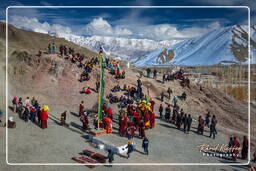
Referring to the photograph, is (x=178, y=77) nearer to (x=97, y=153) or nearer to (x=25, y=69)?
(x=25, y=69)

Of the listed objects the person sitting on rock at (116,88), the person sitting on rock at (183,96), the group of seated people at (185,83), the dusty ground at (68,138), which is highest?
the group of seated people at (185,83)

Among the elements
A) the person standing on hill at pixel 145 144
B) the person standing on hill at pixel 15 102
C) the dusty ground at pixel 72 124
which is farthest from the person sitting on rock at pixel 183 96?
the person standing on hill at pixel 15 102

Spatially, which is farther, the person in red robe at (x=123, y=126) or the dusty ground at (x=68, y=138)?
the person in red robe at (x=123, y=126)

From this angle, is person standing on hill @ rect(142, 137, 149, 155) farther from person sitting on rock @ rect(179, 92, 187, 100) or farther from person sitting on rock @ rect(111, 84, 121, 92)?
person sitting on rock @ rect(179, 92, 187, 100)

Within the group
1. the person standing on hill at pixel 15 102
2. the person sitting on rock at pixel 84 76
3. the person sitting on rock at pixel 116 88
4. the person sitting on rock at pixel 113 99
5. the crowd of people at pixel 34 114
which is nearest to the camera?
the crowd of people at pixel 34 114

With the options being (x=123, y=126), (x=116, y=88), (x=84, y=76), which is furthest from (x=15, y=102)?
(x=116, y=88)

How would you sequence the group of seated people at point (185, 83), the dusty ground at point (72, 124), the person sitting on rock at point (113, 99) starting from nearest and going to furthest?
the dusty ground at point (72, 124) → the person sitting on rock at point (113, 99) → the group of seated people at point (185, 83)

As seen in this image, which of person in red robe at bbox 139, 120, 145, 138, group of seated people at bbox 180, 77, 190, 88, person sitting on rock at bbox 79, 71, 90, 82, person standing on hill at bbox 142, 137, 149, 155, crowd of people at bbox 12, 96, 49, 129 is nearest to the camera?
person standing on hill at bbox 142, 137, 149, 155

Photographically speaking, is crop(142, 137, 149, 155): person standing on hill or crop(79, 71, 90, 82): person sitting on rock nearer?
crop(142, 137, 149, 155): person standing on hill

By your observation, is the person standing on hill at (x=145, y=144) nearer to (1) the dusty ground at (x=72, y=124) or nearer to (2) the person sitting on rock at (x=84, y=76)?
(1) the dusty ground at (x=72, y=124)

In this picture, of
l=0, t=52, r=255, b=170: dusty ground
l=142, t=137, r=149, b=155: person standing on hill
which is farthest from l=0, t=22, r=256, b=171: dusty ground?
l=142, t=137, r=149, b=155: person standing on hill

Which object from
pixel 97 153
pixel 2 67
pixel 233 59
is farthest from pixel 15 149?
pixel 233 59

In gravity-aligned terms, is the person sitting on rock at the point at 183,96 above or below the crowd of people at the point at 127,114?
above

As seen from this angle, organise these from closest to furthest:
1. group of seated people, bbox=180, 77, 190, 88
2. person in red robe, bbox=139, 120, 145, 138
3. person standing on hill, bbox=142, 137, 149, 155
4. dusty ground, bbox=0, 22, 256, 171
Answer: dusty ground, bbox=0, 22, 256, 171
person standing on hill, bbox=142, 137, 149, 155
person in red robe, bbox=139, 120, 145, 138
group of seated people, bbox=180, 77, 190, 88
